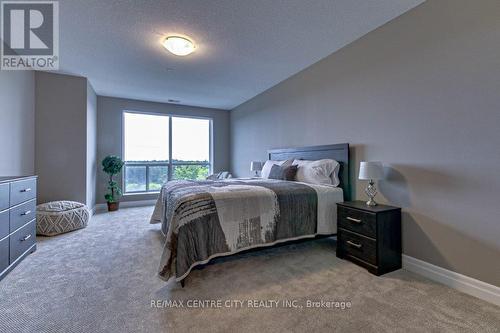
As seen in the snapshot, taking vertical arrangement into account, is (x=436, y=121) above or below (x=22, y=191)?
above

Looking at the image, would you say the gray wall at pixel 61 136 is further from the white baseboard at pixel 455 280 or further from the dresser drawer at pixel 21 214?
the white baseboard at pixel 455 280

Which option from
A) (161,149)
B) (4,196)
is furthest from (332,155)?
(161,149)

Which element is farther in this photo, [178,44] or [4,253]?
[178,44]

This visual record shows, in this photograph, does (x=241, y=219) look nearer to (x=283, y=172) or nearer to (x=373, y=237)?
(x=373, y=237)

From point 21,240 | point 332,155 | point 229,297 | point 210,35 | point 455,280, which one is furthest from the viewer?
point 332,155

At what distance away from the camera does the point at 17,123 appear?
10.7 feet

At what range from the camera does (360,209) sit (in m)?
2.31

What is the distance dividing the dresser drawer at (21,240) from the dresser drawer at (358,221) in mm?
3400

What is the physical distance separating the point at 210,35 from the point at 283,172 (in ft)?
6.93

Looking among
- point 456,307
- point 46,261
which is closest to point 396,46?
point 456,307

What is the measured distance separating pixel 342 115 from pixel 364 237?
5.43 ft

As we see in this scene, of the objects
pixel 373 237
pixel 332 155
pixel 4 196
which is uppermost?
pixel 332 155

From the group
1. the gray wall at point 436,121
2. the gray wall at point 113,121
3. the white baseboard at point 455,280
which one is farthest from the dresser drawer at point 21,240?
the white baseboard at point 455,280

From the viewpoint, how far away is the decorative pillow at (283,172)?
340cm
